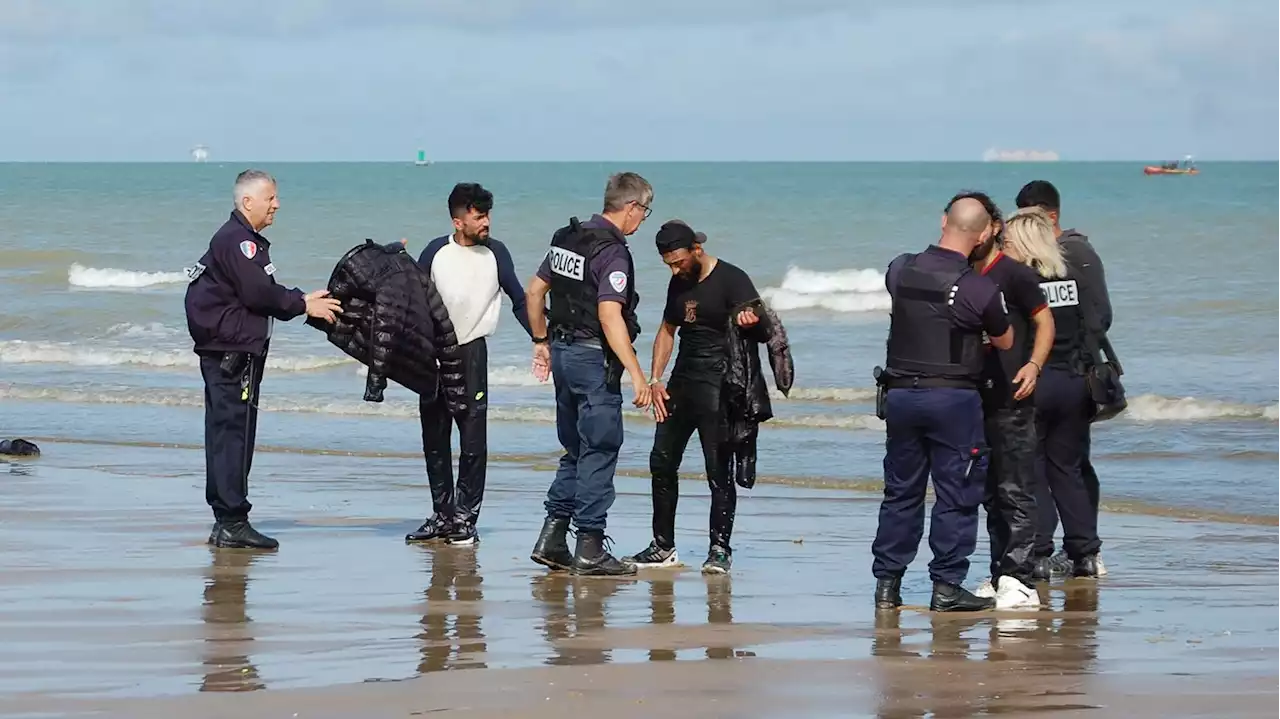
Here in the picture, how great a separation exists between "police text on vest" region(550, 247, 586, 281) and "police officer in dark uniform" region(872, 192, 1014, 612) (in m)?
1.38

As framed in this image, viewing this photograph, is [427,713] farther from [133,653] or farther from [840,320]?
[840,320]

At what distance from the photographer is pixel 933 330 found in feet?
21.1

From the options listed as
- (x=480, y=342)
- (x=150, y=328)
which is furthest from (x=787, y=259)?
(x=480, y=342)

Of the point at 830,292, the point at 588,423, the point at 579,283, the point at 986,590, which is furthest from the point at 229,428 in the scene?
the point at 830,292

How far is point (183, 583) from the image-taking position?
6969 millimetres

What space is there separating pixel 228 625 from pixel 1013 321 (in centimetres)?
A: 326

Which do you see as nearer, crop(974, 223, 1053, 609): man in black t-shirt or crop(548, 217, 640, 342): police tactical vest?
crop(974, 223, 1053, 609): man in black t-shirt

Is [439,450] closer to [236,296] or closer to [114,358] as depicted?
[236,296]

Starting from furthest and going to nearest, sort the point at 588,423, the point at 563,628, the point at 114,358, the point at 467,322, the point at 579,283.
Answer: the point at 114,358
the point at 467,322
the point at 588,423
the point at 579,283
the point at 563,628

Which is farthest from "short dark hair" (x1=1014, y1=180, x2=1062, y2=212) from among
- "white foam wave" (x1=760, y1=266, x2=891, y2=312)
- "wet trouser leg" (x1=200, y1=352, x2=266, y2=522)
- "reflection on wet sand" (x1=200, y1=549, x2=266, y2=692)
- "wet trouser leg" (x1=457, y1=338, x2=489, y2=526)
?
"white foam wave" (x1=760, y1=266, x2=891, y2=312)

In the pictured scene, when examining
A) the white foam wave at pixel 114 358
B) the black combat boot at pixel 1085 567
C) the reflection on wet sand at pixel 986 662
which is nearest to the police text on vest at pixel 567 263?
the reflection on wet sand at pixel 986 662

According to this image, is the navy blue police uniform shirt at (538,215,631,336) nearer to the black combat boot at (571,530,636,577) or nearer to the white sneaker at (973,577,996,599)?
the black combat boot at (571,530,636,577)

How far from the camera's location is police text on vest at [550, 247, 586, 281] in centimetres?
724

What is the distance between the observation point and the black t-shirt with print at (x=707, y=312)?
7473 mm
